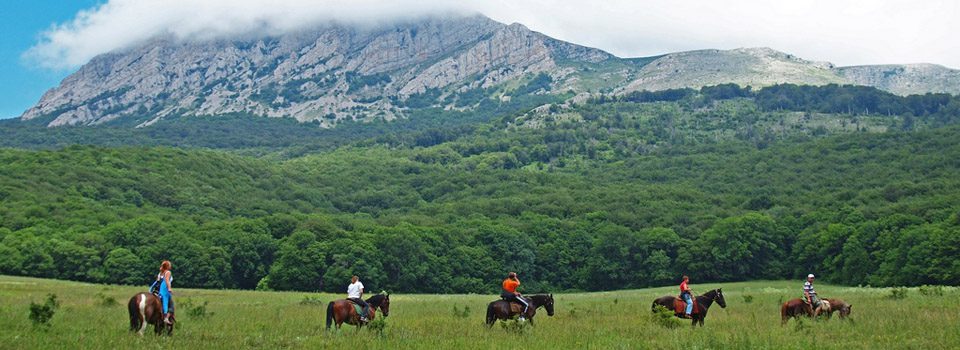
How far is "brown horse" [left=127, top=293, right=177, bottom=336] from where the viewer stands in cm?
2058

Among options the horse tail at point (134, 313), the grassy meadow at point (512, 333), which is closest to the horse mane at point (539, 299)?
the grassy meadow at point (512, 333)

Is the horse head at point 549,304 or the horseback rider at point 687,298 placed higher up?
the horseback rider at point 687,298

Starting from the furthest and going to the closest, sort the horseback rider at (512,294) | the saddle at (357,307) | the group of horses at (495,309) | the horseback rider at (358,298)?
the horseback rider at (512,294), the horseback rider at (358,298), the saddle at (357,307), the group of horses at (495,309)

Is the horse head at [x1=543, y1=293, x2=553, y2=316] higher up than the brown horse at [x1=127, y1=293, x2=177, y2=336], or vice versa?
the brown horse at [x1=127, y1=293, x2=177, y2=336]

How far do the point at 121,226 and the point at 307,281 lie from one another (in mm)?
29275

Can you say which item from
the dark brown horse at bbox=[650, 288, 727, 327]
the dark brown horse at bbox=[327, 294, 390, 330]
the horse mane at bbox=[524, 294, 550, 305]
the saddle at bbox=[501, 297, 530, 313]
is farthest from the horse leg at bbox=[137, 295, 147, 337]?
the dark brown horse at bbox=[650, 288, 727, 327]

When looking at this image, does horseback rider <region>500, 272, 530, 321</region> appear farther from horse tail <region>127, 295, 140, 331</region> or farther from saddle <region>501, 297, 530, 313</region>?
horse tail <region>127, 295, 140, 331</region>

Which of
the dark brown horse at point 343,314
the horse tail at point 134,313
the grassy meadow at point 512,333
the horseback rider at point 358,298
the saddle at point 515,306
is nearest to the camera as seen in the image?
the grassy meadow at point 512,333

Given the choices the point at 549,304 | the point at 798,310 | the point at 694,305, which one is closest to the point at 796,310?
the point at 798,310

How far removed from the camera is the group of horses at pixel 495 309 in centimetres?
2073

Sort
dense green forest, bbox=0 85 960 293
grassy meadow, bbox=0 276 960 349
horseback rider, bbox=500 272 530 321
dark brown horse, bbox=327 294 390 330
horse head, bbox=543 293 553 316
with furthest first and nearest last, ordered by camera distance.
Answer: dense green forest, bbox=0 85 960 293, horse head, bbox=543 293 553 316, horseback rider, bbox=500 272 530 321, dark brown horse, bbox=327 294 390 330, grassy meadow, bbox=0 276 960 349

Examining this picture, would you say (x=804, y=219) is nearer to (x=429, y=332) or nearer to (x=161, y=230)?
(x=161, y=230)

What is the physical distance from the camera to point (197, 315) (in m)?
30.7

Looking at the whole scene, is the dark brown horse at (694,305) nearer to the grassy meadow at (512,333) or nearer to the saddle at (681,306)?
the saddle at (681,306)
